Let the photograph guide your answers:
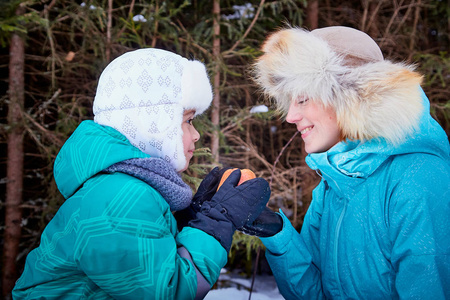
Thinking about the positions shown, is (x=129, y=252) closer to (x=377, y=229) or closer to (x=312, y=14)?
(x=377, y=229)

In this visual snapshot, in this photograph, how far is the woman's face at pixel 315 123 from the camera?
5.99ft

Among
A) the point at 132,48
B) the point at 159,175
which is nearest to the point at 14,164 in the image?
the point at 132,48

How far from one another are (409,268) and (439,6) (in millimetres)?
5822

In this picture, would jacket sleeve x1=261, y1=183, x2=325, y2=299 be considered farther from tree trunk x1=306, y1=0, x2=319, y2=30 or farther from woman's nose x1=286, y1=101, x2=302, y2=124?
tree trunk x1=306, y1=0, x2=319, y2=30

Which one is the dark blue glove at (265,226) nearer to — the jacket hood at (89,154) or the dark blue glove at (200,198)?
the dark blue glove at (200,198)

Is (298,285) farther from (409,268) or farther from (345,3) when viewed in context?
(345,3)

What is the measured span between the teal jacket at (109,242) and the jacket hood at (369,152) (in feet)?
2.46

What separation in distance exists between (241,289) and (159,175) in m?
3.95

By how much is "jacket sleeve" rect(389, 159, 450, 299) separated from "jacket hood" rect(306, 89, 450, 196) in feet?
0.36

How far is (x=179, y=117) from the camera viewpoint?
1.67 metres

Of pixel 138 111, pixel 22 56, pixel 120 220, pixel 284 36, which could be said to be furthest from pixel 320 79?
pixel 22 56

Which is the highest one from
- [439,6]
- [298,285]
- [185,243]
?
[439,6]

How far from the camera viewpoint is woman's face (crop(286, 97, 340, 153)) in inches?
71.9

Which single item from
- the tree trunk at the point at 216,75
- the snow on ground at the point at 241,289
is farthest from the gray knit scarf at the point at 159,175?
the tree trunk at the point at 216,75
